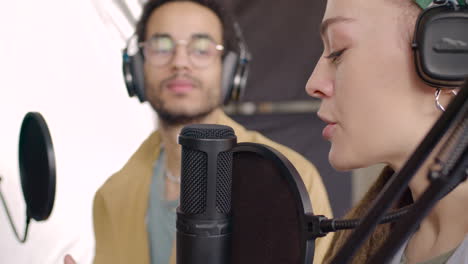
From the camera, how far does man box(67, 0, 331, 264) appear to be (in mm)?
681

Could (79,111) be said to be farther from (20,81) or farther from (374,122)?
(374,122)

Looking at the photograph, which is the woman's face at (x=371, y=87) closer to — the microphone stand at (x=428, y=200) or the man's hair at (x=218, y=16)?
the microphone stand at (x=428, y=200)

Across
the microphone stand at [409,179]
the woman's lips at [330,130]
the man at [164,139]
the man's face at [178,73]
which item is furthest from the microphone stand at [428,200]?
the man's face at [178,73]

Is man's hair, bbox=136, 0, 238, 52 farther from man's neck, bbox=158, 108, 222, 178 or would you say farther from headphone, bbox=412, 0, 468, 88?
headphone, bbox=412, 0, 468, 88

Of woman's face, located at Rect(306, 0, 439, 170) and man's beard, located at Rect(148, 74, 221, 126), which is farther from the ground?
woman's face, located at Rect(306, 0, 439, 170)

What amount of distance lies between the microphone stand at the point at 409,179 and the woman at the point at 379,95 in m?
0.17

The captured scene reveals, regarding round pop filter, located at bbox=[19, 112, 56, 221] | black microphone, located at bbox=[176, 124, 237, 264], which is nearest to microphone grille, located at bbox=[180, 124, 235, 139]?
black microphone, located at bbox=[176, 124, 237, 264]

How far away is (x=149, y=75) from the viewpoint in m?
0.76

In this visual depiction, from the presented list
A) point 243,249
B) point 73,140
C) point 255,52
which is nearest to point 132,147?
point 73,140

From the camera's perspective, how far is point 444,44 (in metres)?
0.36

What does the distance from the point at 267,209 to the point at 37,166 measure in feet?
1.14

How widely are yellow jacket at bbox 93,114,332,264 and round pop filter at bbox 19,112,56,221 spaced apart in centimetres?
9

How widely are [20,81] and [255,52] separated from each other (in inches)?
30.7

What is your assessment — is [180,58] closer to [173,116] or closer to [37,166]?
[173,116]
